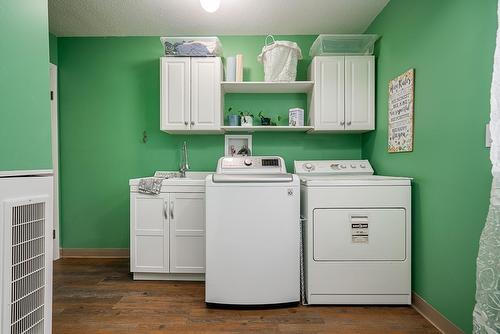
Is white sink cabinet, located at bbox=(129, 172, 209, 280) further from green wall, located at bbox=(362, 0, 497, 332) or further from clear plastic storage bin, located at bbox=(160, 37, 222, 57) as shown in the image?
green wall, located at bbox=(362, 0, 497, 332)

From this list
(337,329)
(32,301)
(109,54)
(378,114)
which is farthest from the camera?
(109,54)

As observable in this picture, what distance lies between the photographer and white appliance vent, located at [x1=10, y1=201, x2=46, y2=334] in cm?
118

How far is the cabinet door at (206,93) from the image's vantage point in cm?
283

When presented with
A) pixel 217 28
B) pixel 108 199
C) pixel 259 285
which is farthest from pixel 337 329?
pixel 217 28

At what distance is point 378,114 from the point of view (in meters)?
2.80

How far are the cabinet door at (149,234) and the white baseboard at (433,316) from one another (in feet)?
6.59

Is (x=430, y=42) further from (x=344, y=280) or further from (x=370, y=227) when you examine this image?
(x=344, y=280)

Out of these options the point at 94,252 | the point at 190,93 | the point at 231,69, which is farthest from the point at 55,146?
the point at 231,69

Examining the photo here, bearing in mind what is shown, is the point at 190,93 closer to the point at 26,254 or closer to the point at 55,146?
the point at 55,146

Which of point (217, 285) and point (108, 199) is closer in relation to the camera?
point (217, 285)

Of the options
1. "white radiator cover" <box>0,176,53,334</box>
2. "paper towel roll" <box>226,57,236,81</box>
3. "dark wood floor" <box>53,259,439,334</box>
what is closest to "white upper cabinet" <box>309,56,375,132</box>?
"paper towel roll" <box>226,57,236,81</box>

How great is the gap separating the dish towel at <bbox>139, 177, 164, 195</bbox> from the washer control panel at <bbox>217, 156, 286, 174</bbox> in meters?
0.55

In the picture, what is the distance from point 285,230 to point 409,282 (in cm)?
99

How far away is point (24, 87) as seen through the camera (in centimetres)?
129
